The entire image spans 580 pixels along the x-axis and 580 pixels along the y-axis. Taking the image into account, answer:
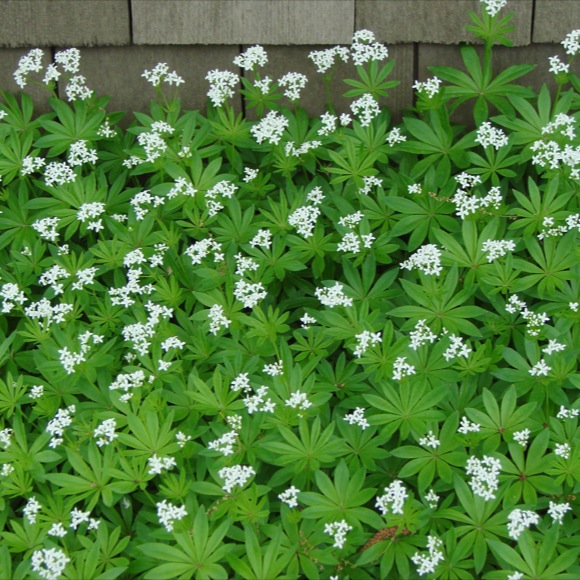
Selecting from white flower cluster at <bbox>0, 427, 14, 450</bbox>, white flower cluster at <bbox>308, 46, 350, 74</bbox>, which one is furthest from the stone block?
white flower cluster at <bbox>0, 427, 14, 450</bbox>

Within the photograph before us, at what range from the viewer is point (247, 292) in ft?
8.52

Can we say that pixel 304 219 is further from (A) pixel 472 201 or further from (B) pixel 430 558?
(B) pixel 430 558

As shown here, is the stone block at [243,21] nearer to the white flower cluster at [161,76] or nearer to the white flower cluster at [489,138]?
the white flower cluster at [161,76]

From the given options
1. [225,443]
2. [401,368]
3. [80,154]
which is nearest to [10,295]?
[80,154]

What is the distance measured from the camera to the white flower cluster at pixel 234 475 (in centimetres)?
216

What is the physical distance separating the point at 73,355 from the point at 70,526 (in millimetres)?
592

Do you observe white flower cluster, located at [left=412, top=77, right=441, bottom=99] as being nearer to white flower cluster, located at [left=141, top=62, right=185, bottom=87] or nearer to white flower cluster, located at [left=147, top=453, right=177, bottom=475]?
white flower cluster, located at [left=141, top=62, right=185, bottom=87]

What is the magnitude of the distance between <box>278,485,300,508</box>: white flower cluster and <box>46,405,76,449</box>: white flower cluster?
2.28ft

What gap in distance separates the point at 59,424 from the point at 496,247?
152 centimetres

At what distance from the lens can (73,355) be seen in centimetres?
259

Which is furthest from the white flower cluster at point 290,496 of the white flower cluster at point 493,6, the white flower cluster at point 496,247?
the white flower cluster at point 493,6

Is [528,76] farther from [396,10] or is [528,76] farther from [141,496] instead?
[141,496]


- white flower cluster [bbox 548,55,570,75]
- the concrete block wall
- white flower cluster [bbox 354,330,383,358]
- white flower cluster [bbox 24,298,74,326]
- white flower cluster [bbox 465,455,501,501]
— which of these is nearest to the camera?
white flower cluster [bbox 465,455,501,501]

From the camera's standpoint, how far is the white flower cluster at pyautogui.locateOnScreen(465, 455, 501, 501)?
217 cm
